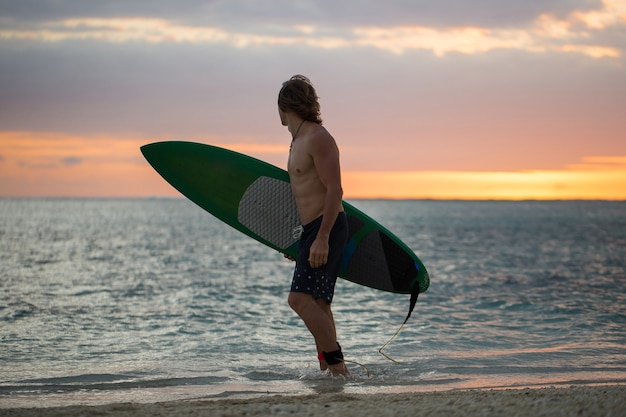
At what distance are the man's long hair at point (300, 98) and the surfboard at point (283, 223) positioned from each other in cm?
98

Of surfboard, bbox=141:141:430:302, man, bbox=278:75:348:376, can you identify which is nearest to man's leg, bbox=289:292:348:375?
man, bbox=278:75:348:376

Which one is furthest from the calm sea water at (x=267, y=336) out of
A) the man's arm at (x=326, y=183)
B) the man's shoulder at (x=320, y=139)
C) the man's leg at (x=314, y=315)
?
the man's shoulder at (x=320, y=139)

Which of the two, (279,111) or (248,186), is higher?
(279,111)

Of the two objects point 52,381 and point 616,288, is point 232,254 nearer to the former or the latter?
point 616,288

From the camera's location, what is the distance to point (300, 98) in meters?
4.88

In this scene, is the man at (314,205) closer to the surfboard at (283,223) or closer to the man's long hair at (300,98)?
the man's long hair at (300,98)

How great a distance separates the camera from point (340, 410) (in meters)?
3.87

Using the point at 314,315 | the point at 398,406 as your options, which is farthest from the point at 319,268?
the point at 398,406

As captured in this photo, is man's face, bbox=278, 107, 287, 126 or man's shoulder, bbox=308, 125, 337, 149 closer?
man's shoulder, bbox=308, 125, 337, 149

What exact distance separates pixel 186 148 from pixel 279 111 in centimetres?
177

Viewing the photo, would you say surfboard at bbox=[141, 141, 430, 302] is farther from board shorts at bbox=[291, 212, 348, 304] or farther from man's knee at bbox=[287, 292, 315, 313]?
man's knee at bbox=[287, 292, 315, 313]

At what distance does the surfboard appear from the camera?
584cm

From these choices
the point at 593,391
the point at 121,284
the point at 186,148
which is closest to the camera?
the point at 593,391

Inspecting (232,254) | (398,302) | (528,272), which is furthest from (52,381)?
(232,254)
